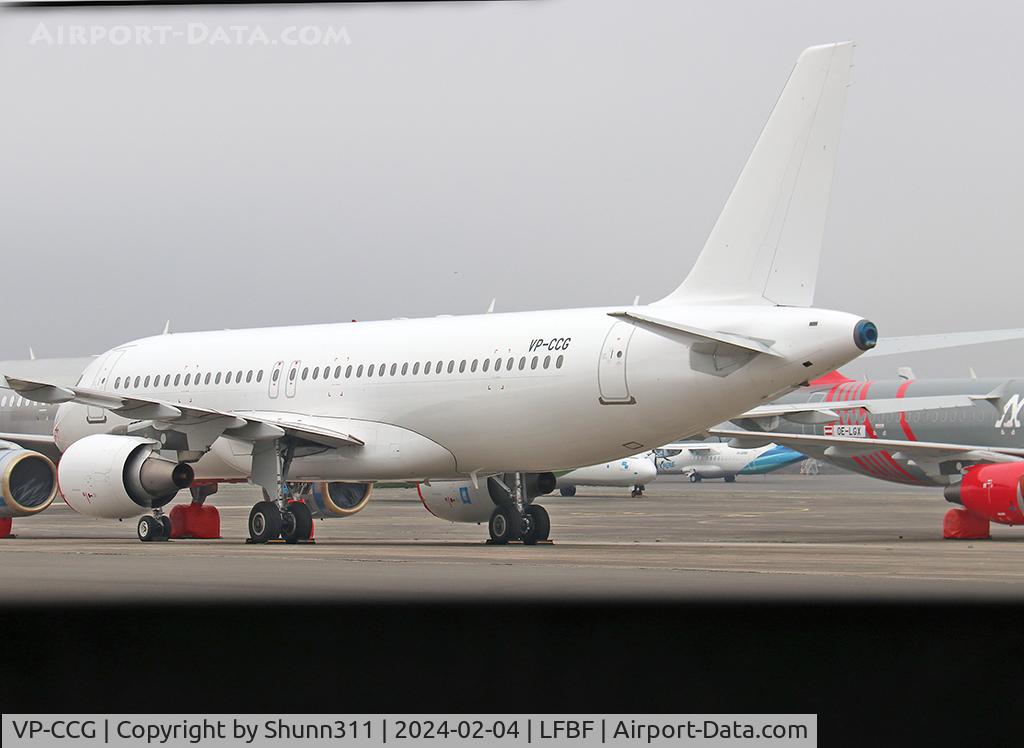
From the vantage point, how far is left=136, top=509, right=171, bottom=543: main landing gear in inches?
993

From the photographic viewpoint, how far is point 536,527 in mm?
23828

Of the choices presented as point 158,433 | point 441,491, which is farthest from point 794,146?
point 158,433

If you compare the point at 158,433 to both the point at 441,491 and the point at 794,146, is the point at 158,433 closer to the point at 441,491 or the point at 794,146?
the point at 441,491

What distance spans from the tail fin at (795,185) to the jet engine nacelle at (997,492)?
26.0 ft

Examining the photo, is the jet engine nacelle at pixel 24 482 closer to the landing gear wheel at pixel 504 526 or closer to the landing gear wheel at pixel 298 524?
the landing gear wheel at pixel 298 524

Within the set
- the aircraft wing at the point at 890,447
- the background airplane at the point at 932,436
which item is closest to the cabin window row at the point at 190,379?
the background airplane at the point at 932,436

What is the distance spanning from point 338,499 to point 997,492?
39.1 ft

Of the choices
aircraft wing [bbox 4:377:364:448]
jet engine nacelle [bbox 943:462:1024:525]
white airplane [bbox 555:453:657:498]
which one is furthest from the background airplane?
white airplane [bbox 555:453:657:498]

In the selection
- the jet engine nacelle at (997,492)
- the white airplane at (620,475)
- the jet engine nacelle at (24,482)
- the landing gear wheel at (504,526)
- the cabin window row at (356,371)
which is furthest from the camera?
the white airplane at (620,475)

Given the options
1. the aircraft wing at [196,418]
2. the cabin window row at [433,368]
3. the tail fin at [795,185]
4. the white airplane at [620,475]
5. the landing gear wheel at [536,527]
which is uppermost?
the tail fin at [795,185]

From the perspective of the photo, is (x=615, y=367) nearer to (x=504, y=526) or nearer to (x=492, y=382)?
(x=492, y=382)

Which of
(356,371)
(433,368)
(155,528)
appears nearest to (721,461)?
(155,528)

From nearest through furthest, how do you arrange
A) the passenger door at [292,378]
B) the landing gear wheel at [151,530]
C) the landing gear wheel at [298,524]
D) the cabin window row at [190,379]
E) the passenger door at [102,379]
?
the landing gear wheel at [298,524] → the passenger door at [292,378] → the landing gear wheel at [151,530] → the cabin window row at [190,379] → the passenger door at [102,379]

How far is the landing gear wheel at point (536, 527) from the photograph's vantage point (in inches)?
933
